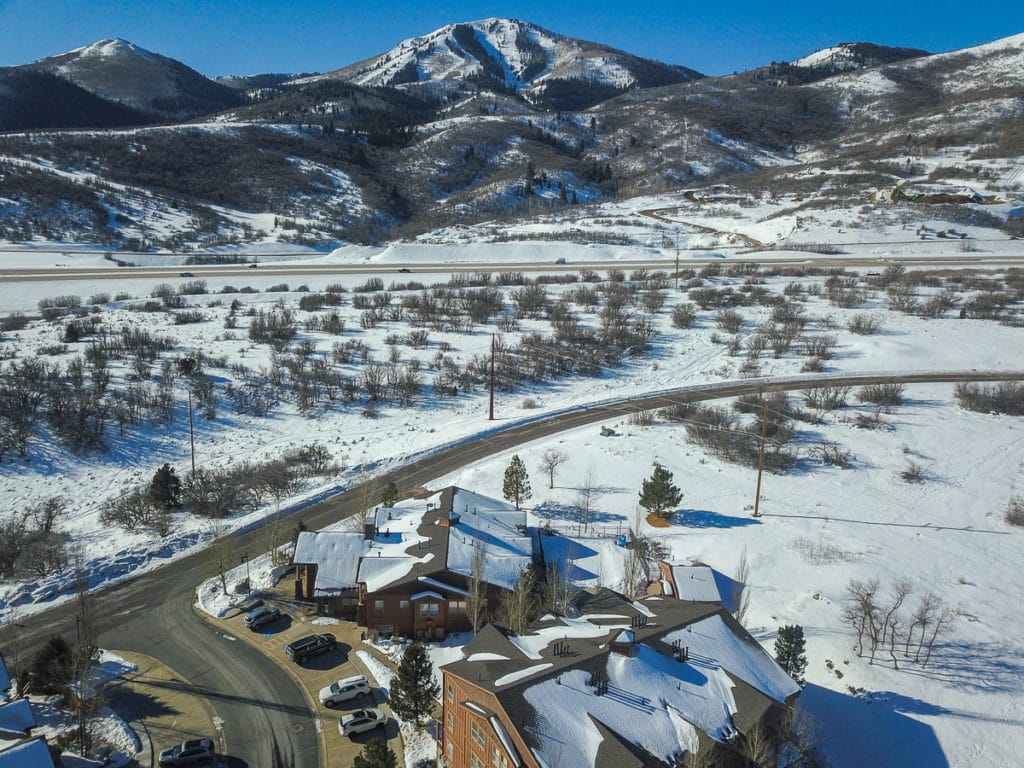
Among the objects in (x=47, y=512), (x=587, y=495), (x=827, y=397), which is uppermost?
(x=827, y=397)

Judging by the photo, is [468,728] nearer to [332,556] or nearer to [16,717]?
[16,717]

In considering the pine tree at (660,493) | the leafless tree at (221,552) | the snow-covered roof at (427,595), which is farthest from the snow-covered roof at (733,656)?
the leafless tree at (221,552)

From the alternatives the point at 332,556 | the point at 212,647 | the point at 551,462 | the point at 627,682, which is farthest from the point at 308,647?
the point at 551,462

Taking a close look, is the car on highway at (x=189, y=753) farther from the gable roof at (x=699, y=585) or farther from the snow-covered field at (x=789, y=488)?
the gable roof at (x=699, y=585)

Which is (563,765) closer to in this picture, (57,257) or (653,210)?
(57,257)

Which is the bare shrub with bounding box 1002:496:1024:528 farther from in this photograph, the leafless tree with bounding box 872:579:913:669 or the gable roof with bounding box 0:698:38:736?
the gable roof with bounding box 0:698:38:736

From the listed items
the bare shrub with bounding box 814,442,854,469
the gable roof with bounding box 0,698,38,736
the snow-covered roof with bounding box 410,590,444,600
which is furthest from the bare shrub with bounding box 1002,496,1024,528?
the gable roof with bounding box 0,698,38,736
